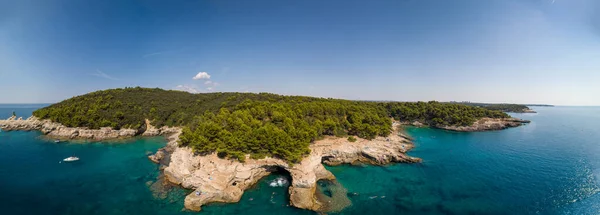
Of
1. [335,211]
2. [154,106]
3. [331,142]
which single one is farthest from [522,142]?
[154,106]

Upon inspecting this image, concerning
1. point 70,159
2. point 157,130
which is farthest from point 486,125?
point 70,159

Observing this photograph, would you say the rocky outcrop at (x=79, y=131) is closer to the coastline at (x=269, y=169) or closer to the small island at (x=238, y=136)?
the small island at (x=238, y=136)

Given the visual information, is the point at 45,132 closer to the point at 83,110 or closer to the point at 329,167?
the point at 83,110

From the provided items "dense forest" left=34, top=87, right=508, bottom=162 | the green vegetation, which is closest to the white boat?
"dense forest" left=34, top=87, right=508, bottom=162

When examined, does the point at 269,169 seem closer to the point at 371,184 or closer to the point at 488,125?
the point at 371,184

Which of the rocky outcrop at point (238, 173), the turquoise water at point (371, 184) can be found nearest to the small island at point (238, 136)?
the rocky outcrop at point (238, 173)

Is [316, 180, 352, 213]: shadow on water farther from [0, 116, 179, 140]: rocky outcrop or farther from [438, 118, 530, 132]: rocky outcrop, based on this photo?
[438, 118, 530, 132]: rocky outcrop
